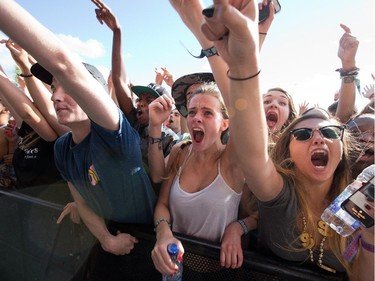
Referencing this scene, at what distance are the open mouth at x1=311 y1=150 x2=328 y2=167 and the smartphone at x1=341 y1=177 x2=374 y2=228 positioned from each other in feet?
1.64

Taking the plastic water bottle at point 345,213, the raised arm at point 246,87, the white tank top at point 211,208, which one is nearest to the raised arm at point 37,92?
the white tank top at point 211,208

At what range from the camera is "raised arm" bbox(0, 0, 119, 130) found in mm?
1057

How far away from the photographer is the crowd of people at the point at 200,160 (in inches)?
42.6

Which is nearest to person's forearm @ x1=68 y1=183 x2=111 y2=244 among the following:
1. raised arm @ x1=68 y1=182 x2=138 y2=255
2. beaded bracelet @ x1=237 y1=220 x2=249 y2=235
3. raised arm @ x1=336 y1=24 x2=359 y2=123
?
raised arm @ x1=68 y1=182 x2=138 y2=255

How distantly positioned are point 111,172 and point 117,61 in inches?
61.9

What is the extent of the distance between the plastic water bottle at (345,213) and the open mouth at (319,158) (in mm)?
350

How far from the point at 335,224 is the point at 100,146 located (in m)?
1.27

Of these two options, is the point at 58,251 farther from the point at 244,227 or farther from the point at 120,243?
the point at 244,227

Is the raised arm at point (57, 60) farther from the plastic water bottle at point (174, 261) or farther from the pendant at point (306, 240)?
the pendant at point (306, 240)

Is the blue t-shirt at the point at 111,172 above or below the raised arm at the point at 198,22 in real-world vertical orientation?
below

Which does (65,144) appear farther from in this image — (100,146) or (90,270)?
(90,270)

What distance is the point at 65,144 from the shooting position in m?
1.89

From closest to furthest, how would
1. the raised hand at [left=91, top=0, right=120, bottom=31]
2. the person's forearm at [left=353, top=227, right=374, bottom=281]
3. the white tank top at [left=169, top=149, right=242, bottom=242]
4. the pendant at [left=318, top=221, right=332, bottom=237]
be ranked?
the person's forearm at [left=353, top=227, right=374, bottom=281] → the pendant at [left=318, top=221, right=332, bottom=237] → the white tank top at [left=169, top=149, right=242, bottom=242] → the raised hand at [left=91, top=0, right=120, bottom=31]

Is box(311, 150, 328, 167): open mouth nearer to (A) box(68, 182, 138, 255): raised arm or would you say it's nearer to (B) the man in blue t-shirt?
(B) the man in blue t-shirt
